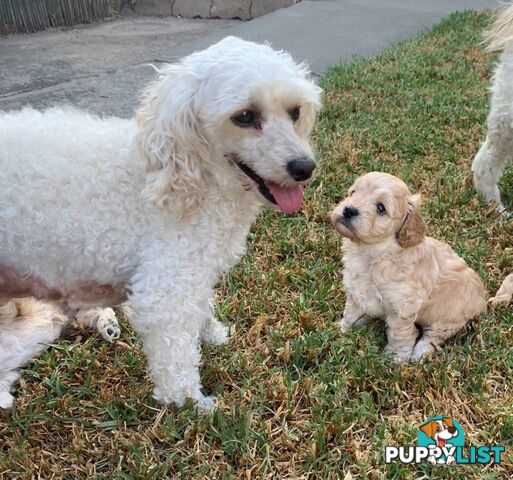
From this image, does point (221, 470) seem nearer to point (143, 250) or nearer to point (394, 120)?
point (143, 250)

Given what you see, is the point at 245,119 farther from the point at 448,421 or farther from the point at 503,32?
the point at 503,32

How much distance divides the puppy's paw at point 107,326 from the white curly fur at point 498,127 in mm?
2738

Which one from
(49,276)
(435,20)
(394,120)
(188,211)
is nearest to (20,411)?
(49,276)

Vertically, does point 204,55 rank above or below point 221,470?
above

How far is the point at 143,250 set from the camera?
248 centimetres

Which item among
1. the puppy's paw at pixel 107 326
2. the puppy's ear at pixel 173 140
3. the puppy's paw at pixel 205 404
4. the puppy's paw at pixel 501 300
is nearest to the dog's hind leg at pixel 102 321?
the puppy's paw at pixel 107 326

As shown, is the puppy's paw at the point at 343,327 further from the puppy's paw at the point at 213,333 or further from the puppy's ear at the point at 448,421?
the puppy's ear at the point at 448,421

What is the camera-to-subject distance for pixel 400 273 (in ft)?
9.41

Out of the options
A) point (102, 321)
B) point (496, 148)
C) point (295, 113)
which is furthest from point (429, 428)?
point (496, 148)

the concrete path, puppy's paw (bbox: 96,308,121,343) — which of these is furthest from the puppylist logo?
the concrete path

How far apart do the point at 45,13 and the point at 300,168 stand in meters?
9.94

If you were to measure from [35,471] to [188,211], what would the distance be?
1.19 metres

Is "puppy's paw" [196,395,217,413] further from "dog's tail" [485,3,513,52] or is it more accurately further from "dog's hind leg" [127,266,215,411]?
"dog's tail" [485,3,513,52]

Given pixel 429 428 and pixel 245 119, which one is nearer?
pixel 245 119
